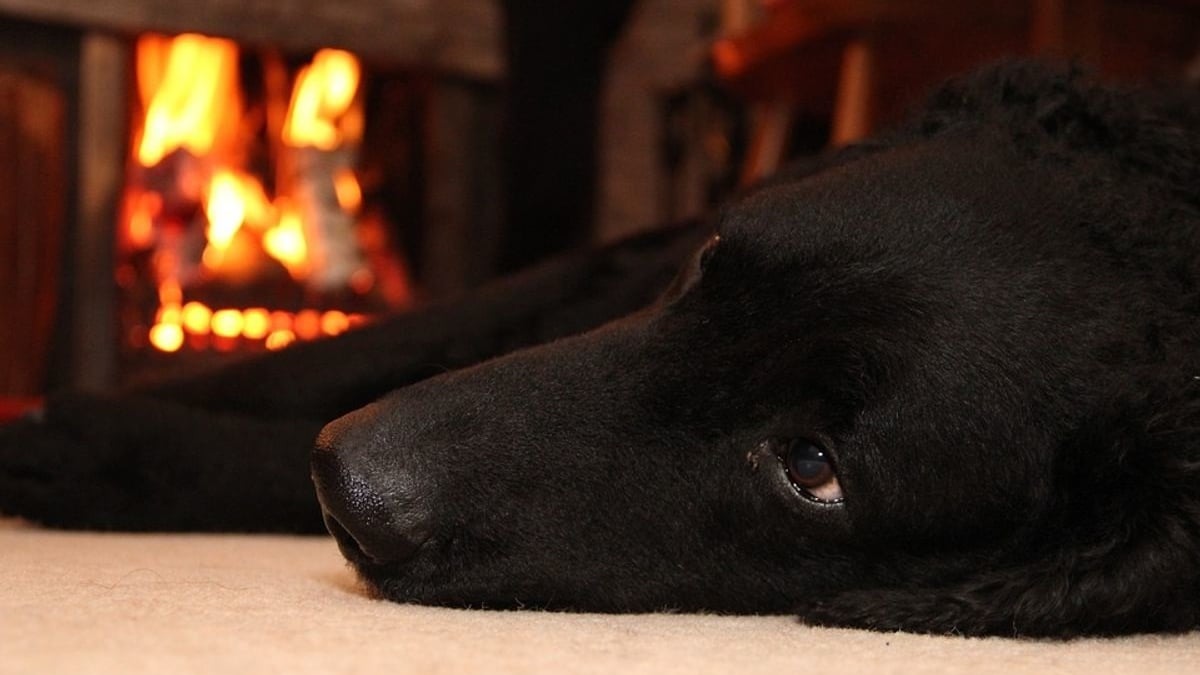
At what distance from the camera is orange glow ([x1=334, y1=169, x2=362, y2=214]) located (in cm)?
435

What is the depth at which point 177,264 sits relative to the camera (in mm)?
4098

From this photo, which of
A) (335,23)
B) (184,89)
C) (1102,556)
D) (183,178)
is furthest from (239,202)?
(1102,556)

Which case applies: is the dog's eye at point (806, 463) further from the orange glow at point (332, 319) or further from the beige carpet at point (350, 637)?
the orange glow at point (332, 319)

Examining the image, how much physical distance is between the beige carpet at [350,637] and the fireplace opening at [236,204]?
2932mm

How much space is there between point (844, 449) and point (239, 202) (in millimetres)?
3333

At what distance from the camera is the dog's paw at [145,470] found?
151 centimetres

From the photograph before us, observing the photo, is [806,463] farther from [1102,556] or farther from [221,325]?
[221,325]

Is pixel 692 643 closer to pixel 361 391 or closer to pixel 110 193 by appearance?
pixel 361 391

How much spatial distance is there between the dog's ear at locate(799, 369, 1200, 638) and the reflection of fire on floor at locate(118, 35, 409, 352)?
10.4 feet

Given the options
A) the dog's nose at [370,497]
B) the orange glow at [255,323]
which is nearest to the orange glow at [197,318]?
the orange glow at [255,323]

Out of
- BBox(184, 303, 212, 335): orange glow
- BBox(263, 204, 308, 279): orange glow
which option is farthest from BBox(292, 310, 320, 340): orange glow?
BBox(184, 303, 212, 335): orange glow

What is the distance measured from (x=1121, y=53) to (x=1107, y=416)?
1765 millimetres

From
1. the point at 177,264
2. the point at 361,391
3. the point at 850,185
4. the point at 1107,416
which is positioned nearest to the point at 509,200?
the point at 177,264

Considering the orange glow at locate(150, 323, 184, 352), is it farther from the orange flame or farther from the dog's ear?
the dog's ear
